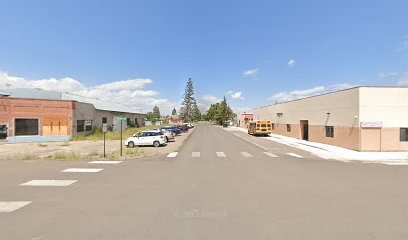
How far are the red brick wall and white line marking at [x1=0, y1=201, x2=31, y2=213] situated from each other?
25.0 m

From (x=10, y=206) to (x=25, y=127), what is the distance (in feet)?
87.2

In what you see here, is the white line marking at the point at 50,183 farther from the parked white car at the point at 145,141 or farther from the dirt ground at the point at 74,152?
the parked white car at the point at 145,141

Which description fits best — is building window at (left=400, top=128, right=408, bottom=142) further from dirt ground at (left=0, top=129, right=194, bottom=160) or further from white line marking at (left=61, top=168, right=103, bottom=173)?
white line marking at (left=61, top=168, right=103, bottom=173)

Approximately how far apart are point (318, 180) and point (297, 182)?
1135 mm

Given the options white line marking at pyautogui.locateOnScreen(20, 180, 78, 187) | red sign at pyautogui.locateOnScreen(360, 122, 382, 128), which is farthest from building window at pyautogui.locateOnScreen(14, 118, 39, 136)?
red sign at pyautogui.locateOnScreen(360, 122, 382, 128)

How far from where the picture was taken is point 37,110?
89.6ft

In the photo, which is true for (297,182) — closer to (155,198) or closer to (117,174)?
(155,198)

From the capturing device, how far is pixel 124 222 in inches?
208

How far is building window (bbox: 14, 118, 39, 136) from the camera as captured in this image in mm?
26531

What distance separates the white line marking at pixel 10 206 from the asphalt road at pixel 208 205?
0.58 ft

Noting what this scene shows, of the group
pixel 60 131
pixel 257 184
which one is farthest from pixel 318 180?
pixel 60 131

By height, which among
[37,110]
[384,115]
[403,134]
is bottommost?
[403,134]

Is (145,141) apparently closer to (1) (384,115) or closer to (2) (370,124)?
(2) (370,124)

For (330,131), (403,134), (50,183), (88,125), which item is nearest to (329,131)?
(330,131)
